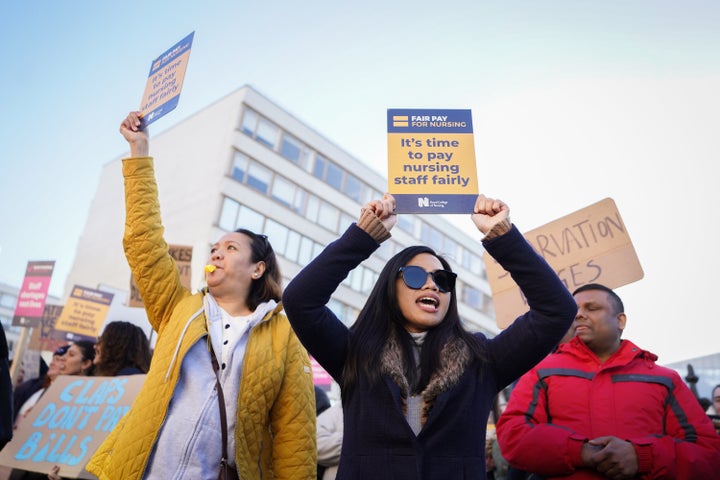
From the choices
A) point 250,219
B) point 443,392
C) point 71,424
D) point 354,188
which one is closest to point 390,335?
point 443,392

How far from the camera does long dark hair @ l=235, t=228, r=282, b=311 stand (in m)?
3.10

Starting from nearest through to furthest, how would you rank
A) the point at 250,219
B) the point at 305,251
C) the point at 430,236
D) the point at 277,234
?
1. the point at 250,219
2. the point at 277,234
3. the point at 305,251
4. the point at 430,236

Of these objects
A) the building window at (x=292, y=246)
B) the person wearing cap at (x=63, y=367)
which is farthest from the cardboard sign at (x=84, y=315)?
the building window at (x=292, y=246)

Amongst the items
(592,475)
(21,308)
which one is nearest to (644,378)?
(592,475)

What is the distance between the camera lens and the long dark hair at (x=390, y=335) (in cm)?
219

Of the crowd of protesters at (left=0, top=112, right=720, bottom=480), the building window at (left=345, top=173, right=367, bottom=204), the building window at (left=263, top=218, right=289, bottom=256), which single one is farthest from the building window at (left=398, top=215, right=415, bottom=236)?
the crowd of protesters at (left=0, top=112, right=720, bottom=480)

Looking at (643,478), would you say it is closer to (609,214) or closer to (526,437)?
(526,437)

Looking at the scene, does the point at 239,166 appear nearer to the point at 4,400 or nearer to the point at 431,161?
the point at 4,400

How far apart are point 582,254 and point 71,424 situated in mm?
4196

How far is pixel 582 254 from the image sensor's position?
4.75m

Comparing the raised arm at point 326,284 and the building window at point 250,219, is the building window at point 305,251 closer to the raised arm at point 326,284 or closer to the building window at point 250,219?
the building window at point 250,219

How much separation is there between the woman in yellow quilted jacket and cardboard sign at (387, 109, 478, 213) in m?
0.93

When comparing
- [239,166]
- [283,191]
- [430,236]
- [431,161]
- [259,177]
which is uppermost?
[430,236]

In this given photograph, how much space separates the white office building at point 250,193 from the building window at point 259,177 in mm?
51
